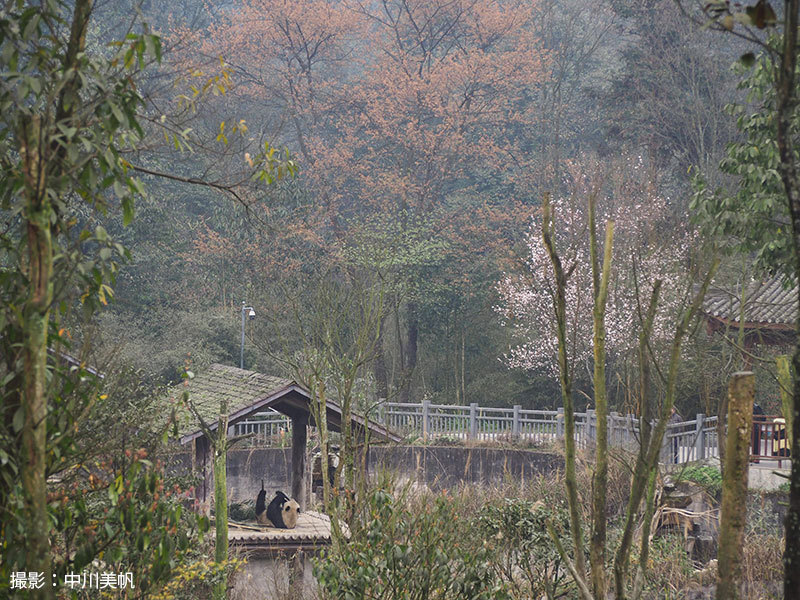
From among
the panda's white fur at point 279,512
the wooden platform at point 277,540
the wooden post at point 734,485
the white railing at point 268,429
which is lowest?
the wooden platform at point 277,540

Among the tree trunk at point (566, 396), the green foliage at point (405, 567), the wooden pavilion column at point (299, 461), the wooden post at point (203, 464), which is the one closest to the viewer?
the tree trunk at point (566, 396)

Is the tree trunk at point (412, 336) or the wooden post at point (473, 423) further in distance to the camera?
the tree trunk at point (412, 336)

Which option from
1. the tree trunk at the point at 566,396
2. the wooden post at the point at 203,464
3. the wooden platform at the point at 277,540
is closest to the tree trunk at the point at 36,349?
the tree trunk at the point at 566,396

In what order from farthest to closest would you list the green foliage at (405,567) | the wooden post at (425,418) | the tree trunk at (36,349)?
the wooden post at (425,418) → the green foliage at (405,567) → the tree trunk at (36,349)

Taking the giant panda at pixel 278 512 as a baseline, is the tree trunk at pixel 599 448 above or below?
above

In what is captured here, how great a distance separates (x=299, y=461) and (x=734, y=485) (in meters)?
10.2

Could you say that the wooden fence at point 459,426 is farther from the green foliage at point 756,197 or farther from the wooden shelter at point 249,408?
the green foliage at point 756,197

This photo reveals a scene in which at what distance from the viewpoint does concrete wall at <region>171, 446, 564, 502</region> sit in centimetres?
1775

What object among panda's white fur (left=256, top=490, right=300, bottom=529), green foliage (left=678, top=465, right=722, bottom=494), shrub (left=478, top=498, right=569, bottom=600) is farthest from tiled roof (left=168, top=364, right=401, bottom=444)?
green foliage (left=678, top=465, right=722, bottom=494)

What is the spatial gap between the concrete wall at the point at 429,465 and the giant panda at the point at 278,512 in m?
5.57

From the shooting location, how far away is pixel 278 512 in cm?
1148

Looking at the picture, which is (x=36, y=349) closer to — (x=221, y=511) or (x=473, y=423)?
(x=221, y=511)

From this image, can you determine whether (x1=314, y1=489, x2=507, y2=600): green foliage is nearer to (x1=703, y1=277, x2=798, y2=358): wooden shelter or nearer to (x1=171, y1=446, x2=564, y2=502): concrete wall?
(x1=703, y1=277, x2=798, y2=358): wooden shelter

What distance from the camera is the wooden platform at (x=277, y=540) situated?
35.7 feet
